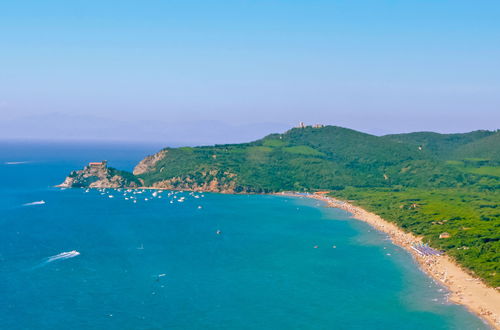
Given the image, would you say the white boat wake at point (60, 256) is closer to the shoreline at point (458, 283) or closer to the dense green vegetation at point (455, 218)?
the shoreline at point (458, 283)

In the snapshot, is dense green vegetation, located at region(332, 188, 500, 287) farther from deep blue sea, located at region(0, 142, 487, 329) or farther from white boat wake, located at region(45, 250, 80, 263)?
white boat wake, located at region(45, 250, 80, 263)

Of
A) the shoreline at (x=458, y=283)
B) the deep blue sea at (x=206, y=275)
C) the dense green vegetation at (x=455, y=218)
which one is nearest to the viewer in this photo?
the deep blue sea at (x=206, y=275)

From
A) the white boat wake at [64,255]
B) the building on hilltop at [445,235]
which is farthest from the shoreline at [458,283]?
the white boat wake at [64,255]

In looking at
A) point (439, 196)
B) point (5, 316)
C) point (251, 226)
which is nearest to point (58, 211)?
point (251, 226)

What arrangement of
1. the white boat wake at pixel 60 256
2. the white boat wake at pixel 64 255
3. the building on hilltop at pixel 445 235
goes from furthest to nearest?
1. the building on hilltop at pixel 445 235
2. the white boat wake at pixel 64 255
3. the white boat wake at pixel 60 256

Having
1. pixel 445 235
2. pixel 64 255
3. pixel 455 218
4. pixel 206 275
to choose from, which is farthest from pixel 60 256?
pixel 455 218

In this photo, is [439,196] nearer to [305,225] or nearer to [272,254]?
[305,225]

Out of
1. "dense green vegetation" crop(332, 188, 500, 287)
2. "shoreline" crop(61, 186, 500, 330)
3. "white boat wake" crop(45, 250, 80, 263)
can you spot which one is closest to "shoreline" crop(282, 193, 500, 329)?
"shoreline" crop(61, 186, 500, 330)

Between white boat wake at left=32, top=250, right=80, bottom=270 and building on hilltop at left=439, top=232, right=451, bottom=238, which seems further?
building on hilltop at left=439, top=232, right=451, bottom=238
